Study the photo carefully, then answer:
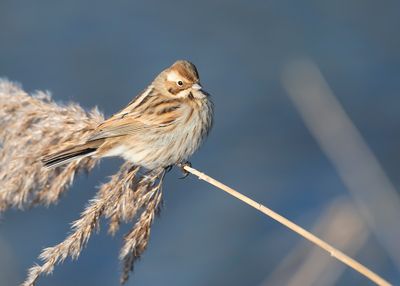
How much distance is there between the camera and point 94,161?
472cm

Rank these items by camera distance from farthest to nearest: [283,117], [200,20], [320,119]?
[200,20] → [283,117] → [320,119]

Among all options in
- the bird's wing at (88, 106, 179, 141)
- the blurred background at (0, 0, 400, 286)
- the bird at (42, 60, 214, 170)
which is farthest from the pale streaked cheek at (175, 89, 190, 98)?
the blurred background at (0, 0, 400, 286)

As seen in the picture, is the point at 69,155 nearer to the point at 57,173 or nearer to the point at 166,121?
the point at 57,173

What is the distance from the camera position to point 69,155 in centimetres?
448

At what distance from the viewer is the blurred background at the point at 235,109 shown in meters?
6.94

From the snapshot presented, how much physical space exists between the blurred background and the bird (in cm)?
65

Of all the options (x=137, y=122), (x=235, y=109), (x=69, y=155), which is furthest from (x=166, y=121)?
(x=235, y=109)

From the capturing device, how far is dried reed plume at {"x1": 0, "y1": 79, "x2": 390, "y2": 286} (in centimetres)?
407

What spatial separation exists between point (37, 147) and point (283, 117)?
4.61m

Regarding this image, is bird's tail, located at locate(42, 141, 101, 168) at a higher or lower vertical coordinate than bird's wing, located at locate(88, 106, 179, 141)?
lower

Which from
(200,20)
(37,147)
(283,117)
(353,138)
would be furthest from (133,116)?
(200,20)

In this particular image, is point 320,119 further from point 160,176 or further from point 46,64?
point 46,64

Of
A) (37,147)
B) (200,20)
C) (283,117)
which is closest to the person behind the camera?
(37,147)

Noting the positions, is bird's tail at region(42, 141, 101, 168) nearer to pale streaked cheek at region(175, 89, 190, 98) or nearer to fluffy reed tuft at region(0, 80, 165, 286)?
fluffy reed tuft at region(0, 80, 165, 286)
